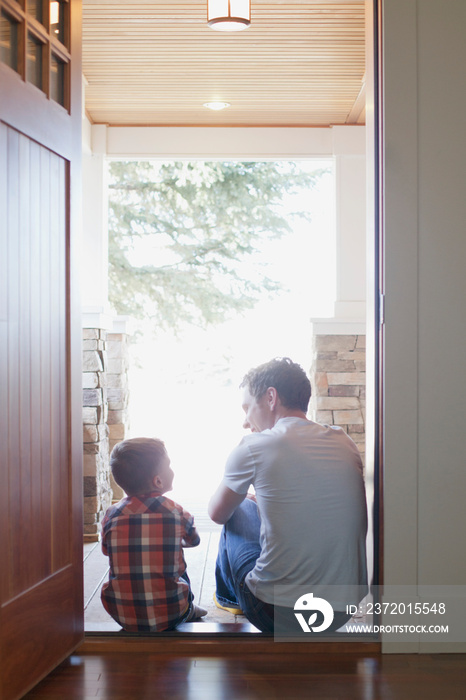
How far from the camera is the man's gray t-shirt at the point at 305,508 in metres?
2.39

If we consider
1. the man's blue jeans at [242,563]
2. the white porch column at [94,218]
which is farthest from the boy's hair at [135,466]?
the white porch column at [94,218]

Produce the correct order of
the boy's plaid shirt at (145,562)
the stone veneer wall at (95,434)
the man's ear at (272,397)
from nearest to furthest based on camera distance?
the boy's plaid shirt at (145,562)
the man's ear at (272,397)
the stone veneer wall at (95,434)

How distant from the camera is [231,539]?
9.02 ft

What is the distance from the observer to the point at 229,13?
10.6 feet

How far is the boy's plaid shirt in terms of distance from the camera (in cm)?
250

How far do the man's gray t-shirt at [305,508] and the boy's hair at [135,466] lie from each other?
31cm

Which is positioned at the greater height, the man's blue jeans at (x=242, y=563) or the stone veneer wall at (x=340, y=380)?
the stone veneer wall at (x=340, y=380)

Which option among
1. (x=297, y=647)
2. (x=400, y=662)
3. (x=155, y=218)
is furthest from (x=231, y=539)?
(x=155, y=218)

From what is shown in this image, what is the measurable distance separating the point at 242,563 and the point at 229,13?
2.37m

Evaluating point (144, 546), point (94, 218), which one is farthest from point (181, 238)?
point (144, 546)

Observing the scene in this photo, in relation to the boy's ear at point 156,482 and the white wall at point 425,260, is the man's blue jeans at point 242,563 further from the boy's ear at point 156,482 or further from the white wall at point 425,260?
the white wall at point 425,260

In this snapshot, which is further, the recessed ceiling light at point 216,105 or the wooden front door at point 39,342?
the recessed ceiling light at point 216,105

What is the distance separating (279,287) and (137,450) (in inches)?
333

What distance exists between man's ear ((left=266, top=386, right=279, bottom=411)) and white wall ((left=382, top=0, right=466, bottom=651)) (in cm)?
40
